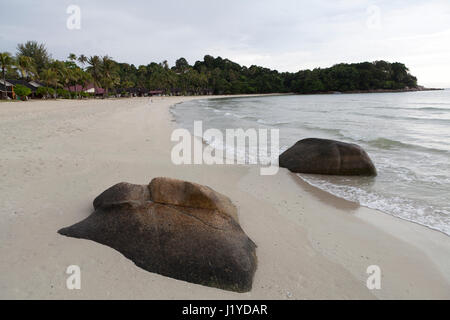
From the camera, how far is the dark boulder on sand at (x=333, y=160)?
7.17m

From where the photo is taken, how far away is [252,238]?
3.70 metres

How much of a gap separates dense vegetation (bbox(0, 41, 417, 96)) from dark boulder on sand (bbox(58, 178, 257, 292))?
60389 mm

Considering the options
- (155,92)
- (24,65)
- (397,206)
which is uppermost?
(155,92)

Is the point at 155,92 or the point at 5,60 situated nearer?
the point at 5,60

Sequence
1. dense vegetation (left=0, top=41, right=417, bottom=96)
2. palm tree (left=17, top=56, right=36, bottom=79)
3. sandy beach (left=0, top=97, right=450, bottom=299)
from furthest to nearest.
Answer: dense vegetation (left=0, top=41, right=417, bottom=96), palm tree (left=17, top=56, right=36, bottom=79), sandy beach (left=0, top=97, right=450, bottom=299)

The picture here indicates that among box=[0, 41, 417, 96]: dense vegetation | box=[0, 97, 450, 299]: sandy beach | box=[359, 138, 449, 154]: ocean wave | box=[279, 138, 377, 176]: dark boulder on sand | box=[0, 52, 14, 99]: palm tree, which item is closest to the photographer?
box=[0, 97, 450, 299]: sandy beach

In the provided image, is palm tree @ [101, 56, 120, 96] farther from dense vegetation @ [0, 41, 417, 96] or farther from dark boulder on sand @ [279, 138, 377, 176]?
dark boulder on sand @ [279, 138, 377, 176]

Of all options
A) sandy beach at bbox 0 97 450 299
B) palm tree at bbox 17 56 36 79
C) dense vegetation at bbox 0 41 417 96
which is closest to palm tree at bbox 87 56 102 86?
dense vegetation at bbox 0 41 417 96

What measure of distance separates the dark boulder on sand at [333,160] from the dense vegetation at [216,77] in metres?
59.0

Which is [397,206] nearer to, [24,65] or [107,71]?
[24,65]

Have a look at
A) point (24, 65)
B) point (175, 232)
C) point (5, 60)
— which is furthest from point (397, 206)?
point (24, 65)

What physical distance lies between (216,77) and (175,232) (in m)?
133

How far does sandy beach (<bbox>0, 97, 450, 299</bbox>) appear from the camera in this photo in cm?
267

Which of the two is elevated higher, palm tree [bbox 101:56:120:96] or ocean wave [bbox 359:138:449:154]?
palm tree [bbox 101:56:120:96]
